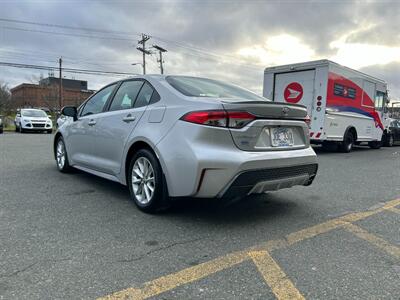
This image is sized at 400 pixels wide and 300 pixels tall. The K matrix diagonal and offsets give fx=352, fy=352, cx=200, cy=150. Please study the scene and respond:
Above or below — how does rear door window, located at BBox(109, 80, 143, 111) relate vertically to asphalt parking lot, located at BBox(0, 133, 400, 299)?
above

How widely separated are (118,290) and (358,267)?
1.86 m

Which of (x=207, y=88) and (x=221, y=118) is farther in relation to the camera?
(x=207, y=88)

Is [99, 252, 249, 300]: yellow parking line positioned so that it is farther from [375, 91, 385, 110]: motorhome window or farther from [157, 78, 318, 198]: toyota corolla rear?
[375, 91, 385, 110]: motorhome window

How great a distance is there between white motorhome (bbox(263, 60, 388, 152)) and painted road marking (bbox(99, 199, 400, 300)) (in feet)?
25.0

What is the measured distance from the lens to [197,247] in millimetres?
3113

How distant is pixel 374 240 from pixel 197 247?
5.69 ft

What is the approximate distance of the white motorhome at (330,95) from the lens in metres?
11.0

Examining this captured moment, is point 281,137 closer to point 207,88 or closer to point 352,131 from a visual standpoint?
point 207,88

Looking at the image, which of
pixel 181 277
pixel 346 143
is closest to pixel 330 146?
pixel 346 143

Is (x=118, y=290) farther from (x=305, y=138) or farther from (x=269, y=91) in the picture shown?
(x=269, y=91)

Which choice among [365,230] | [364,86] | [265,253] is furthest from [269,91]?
[265,253]

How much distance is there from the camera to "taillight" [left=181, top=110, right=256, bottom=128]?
3.40 meters

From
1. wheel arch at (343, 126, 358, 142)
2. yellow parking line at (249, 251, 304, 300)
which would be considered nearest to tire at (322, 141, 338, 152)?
wheel arch at (343, 126, 358, 142)

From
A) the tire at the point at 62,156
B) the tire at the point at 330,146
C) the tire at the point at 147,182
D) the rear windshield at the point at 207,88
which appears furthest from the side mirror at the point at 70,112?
the tire at the point at 330,146
